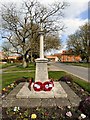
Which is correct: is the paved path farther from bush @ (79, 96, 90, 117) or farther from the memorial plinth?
the memorial plinth

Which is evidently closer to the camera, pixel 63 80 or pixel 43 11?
pixel 63 80

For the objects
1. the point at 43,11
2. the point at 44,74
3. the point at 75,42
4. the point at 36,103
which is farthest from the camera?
the point at 75,42

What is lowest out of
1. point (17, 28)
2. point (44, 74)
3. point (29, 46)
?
point (44, 74)

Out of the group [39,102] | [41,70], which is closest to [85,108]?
[39,102]

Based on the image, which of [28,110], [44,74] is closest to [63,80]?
[44,74]

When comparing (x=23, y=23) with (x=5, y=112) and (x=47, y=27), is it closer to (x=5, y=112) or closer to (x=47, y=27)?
(x=47, y=27)

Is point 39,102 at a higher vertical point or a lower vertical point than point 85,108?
lower

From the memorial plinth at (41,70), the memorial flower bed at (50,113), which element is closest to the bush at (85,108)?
the memorial flower bed at (50,113)

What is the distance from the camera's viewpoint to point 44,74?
11.1 m

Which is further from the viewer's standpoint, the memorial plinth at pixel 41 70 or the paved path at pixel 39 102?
the memorial plinth at pixel 41 70

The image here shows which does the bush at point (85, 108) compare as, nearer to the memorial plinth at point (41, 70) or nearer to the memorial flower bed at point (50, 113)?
the memorial flower bed at point (50, 113)

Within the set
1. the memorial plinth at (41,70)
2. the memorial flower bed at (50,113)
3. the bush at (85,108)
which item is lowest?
the memorial flower bed at (50,113)

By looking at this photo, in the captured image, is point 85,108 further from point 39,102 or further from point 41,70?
point 41,70

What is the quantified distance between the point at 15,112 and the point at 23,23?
108ft
